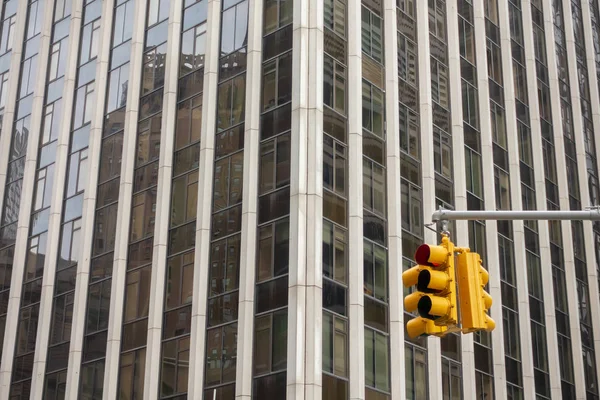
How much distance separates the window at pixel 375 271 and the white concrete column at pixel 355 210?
1.64 ft

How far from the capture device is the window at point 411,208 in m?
37.3

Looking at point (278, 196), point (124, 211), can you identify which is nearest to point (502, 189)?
point (278, 196)

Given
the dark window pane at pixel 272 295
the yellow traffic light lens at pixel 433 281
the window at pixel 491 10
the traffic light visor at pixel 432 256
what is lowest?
the yellow traffic light lens at pixel 433 281

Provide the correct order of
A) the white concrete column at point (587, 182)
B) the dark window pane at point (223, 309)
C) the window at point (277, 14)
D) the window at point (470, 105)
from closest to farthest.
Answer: the dark window pane at point (223, 309)
the window at point (277, 14)
the window at point (470, 105)
the white concrete column at point (587, 182)

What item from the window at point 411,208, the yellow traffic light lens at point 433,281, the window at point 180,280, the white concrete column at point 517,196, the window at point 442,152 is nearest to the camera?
the yellow traffic light lens at point 433,281

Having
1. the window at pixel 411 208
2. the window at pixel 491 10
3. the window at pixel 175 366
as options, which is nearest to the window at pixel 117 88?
the window at pixel 175 366

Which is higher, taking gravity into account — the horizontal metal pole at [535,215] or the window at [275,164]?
the window at [275,164]

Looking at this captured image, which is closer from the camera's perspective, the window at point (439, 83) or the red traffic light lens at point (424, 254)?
the red traffic light lens at point (424, 254)

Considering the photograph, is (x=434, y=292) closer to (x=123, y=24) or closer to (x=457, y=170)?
(x=457, y=170)

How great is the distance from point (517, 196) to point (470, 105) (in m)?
4.32

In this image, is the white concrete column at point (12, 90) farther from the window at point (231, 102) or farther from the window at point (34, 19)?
the window at point (231, 102)

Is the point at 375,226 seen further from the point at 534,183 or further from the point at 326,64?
the point at 534,183

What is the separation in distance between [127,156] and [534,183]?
1779cm

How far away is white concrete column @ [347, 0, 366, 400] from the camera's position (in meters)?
32.8
